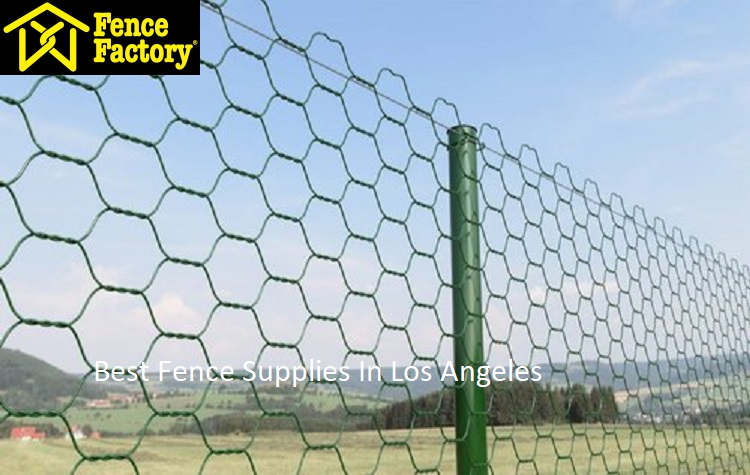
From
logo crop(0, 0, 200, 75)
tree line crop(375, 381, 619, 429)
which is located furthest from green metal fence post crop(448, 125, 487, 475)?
logo crop(0, 0, 200, 75)

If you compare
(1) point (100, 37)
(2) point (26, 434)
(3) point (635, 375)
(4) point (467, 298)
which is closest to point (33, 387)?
(2) point (26, 434)

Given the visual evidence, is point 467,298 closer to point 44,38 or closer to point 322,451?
point 322,451

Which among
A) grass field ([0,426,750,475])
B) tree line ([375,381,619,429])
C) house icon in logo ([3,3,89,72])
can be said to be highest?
house icon in logo ([3,3,89,72])

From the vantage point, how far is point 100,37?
1355 millimetres

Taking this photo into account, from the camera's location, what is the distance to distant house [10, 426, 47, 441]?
109 cm

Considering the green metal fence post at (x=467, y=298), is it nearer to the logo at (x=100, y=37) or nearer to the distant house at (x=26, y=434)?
the logo at (x=100, y=37)

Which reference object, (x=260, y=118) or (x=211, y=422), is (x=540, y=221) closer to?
(x=260, y=118)

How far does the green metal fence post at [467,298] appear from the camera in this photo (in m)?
1.97

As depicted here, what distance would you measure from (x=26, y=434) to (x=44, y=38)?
1.85 ft

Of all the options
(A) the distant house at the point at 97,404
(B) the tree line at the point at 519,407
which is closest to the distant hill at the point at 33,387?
(A) the distant house at the point at 97,404

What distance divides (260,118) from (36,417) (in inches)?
25.9

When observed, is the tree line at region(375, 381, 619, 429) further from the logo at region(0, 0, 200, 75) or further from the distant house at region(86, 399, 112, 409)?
the logo at region(0, 0, 200, 75)

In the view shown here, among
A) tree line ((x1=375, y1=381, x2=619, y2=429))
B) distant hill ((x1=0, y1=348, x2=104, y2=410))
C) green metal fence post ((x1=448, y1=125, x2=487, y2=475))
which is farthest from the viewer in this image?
green metal fence post ((x1=448, y1=125, x2=487, y2=475))

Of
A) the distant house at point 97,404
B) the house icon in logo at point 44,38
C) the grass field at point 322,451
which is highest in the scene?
the house icon in logo at point 44,38
